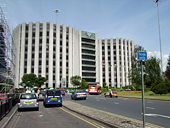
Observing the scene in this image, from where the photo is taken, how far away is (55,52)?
92250mm

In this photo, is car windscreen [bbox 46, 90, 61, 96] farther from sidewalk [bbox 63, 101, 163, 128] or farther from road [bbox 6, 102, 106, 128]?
sidewalk [bbox 63, 101, 163, 128]

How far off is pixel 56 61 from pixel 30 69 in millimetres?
12113

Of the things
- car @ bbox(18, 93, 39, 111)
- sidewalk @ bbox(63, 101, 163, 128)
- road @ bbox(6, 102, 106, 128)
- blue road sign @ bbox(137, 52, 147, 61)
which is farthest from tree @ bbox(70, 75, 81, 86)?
blue road sign @ bbox(137, 52, 147, 61)

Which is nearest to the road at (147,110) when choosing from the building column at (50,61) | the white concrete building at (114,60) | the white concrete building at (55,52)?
the building column at (50,61)

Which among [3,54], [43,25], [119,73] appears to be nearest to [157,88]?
[3,54]

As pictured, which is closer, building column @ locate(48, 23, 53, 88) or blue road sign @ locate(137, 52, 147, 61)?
blue road sign @ locate(137, 52, 147, 61)

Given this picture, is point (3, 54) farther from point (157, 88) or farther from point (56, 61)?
point (56, 61)

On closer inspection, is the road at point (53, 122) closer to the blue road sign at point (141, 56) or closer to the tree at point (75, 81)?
the blue road sign at point (141, 56)

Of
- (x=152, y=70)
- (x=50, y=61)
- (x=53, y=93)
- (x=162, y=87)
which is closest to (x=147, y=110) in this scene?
(x=53, y=93)

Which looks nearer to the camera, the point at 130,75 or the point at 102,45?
the point at 130,75

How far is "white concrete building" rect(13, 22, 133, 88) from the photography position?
8900cm

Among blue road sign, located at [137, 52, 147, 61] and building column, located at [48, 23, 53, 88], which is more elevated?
building column, located at [48, 23, 53, 88]

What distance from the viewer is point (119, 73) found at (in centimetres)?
11925

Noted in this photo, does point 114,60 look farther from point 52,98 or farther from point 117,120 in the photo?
point 117,120
